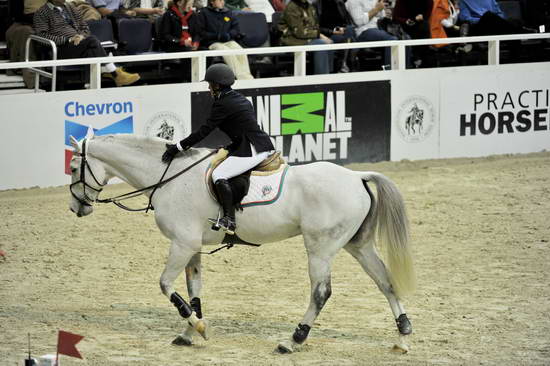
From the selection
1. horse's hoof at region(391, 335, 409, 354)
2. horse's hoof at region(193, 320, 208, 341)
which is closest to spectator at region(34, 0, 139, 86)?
horse's hoof at region(193, 320, 208, 341)

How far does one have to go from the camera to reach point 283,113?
14.7m

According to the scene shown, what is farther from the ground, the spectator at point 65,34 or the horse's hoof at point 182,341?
the spectator at point 65,34

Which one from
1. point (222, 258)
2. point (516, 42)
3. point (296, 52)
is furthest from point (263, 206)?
point (516, 42)

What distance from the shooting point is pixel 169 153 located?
8.41 metres

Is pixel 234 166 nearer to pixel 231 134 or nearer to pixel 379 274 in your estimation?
pixel 231 134

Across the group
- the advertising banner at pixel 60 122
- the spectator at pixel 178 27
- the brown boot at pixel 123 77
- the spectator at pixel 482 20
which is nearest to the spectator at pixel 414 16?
the spectator at pixel 482 20

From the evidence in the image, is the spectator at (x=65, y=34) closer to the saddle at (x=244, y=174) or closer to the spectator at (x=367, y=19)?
the spectator at (x=367, y=19)

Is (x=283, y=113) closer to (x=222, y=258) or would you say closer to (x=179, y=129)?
(x=179, y=129)

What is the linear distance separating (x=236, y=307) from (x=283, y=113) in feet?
18.8

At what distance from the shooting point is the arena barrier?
13.0 meters

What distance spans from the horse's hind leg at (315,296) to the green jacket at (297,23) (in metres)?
7.74

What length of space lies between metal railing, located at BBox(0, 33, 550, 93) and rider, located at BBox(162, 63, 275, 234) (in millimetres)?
4781

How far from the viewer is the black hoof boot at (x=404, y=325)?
8.17 m

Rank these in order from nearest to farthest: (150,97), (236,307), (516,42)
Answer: (236,307), (150,97), (516,42)
